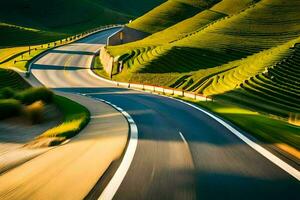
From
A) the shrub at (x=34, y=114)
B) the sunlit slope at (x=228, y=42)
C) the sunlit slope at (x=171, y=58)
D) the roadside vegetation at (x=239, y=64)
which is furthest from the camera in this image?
the sunlit slope at (x=228, y=42)

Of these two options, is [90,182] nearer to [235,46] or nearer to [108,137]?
[108,137]

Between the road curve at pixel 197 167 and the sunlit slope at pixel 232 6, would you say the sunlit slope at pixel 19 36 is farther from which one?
the road curve at pixel 197 167

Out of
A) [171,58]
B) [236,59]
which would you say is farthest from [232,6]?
[171,58]

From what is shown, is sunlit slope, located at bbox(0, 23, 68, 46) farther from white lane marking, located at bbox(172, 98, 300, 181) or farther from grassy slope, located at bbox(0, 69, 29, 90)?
white lane marking, located at bbox(172, 98, 300, 181)

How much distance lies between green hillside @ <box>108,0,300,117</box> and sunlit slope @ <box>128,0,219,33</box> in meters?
9.60

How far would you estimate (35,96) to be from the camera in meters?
30.3

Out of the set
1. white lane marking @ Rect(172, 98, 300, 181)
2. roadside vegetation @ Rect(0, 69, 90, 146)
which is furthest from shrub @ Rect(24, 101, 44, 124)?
white lane marking @ Rect(172, 98, 300, 181)

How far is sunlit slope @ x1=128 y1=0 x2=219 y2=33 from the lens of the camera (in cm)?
12275

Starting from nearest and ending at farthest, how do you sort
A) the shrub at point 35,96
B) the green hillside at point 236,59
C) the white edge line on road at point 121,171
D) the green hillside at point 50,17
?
the white edge line on road at point 121,171 → the shrub at point 35,96 → the green hillside at point 236,59 → the green hillside at point 50,17

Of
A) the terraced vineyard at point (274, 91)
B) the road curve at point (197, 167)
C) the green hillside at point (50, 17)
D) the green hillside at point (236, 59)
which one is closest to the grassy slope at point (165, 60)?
the green hillside at point (236, 59)

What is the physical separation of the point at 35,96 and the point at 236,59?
5012cm

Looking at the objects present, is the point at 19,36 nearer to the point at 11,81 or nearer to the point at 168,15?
the point at 168,15

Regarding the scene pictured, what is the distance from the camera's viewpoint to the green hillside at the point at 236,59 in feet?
161

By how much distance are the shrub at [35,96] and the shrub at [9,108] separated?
3226 mm
